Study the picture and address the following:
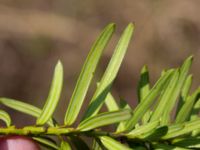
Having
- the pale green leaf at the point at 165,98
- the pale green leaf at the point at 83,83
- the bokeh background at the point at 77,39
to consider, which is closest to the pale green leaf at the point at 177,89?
the pale green leaf at the point at 165,98

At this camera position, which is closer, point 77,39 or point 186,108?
point 186,108

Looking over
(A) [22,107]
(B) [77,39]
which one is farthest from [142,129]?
(B) [77,39]

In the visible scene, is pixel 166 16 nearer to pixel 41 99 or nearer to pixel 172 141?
pixel 41 99

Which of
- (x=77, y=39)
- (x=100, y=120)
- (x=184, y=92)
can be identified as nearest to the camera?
(x=100, y=120)

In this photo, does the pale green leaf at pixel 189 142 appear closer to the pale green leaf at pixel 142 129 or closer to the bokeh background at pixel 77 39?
the pale green leaf at pixel 142 129

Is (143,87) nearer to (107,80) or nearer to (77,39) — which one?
(107,80)

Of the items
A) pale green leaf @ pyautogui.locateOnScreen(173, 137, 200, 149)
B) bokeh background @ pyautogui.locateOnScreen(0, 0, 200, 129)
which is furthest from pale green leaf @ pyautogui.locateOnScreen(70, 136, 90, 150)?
bokeh background @ pyautogui.locateOnScreen(0, 0, 200, 129)

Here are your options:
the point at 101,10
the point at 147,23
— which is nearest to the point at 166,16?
the point at 147,23

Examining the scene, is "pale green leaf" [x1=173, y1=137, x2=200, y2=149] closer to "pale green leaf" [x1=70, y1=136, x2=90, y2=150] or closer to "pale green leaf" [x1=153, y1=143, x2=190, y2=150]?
"pale green leaf" [x1=153, y1=143, x2=190, y2=150]
